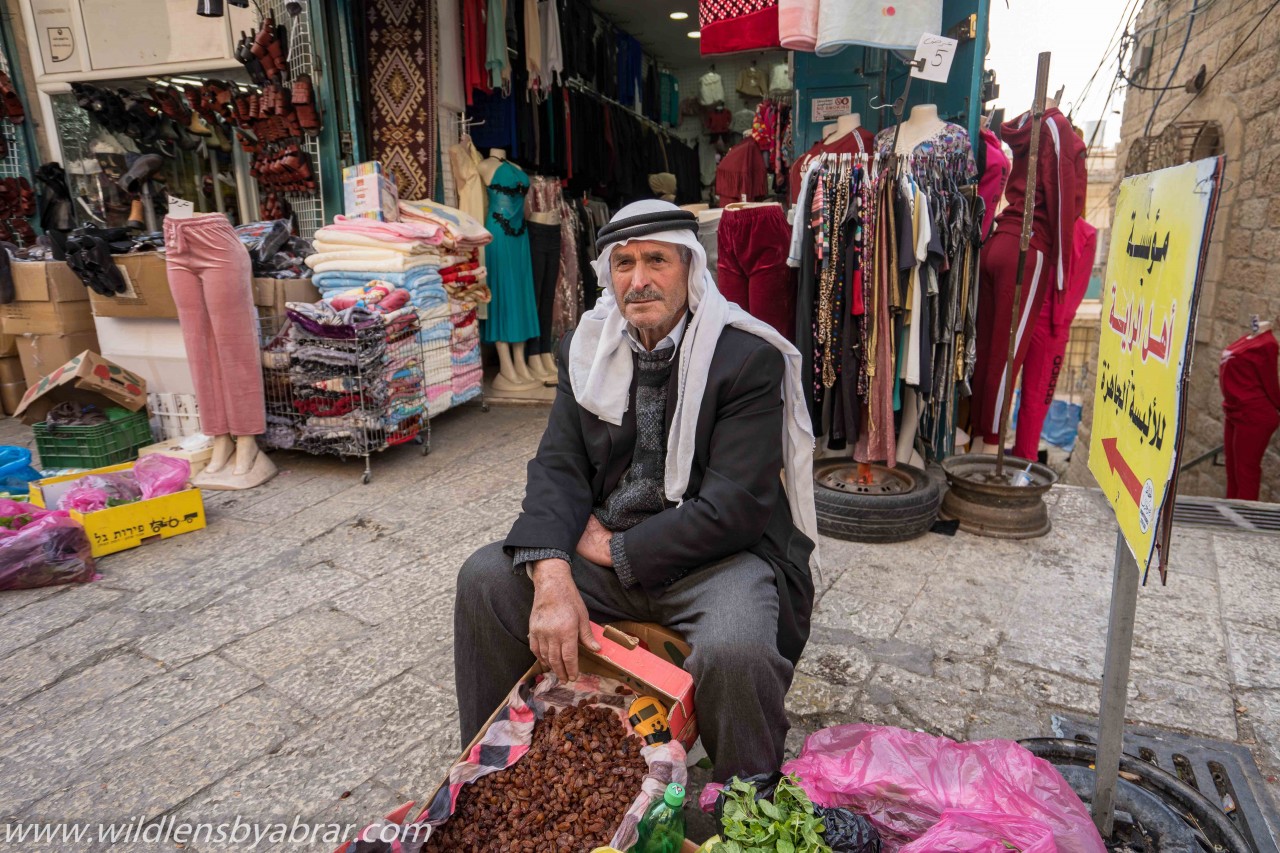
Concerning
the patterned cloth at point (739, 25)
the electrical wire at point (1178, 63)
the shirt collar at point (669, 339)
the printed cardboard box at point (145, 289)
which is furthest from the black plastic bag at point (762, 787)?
the electrical wire at point (1178, 63)

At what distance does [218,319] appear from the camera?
406 centimetres

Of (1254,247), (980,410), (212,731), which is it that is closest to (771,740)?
(212,731)

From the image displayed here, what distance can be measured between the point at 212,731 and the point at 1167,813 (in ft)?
8.46

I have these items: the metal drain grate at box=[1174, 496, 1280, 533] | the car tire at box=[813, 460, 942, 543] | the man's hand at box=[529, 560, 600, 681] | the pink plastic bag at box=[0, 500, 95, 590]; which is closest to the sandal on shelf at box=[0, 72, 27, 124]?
the pink plastic bag at box=[0, 500, 95, 590]

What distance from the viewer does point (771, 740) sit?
1.64m

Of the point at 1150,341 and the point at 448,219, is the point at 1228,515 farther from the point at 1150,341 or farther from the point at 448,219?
the point at 448,219

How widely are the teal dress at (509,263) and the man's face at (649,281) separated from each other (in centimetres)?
480

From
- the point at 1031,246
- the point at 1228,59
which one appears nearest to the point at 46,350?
the point at 1031,246

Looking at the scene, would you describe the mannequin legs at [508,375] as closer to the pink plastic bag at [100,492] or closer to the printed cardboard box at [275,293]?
the printed cardboard box at [275,293]

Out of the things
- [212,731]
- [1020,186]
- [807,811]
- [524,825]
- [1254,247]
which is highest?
[1020,186]

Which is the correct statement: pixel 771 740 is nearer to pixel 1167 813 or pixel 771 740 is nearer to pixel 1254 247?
pixel 1167 813

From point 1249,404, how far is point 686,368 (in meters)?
5.02

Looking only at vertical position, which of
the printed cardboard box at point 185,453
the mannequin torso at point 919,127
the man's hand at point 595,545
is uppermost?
the mannequin torso at point 919,127

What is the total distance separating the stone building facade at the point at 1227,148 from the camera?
517 centimetres
